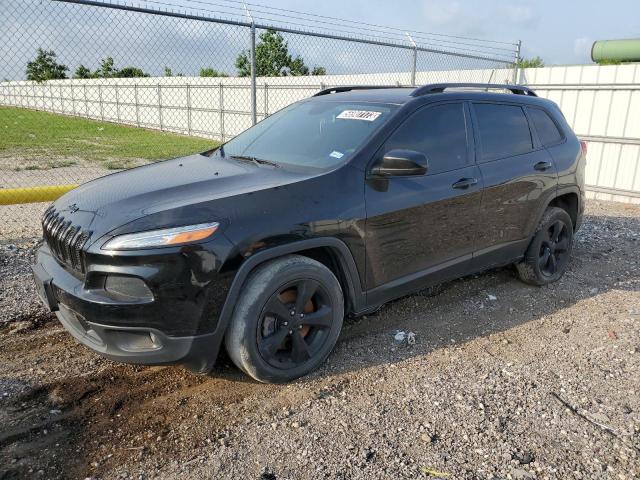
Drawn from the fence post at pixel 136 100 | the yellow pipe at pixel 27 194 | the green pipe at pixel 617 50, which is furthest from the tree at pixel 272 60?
the yellow pipe at pixel 27 194

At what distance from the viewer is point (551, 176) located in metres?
4.71

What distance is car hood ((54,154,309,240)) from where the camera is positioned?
2.77 meters

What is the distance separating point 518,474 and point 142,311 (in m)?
2.00

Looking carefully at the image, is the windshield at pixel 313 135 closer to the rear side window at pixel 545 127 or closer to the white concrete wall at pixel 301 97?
the rear side window at pixel 545 127

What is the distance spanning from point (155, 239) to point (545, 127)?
379 cm

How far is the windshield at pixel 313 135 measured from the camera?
11.6 feet

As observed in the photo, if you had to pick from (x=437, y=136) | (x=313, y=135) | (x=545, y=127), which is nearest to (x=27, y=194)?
(x=313, y=135)

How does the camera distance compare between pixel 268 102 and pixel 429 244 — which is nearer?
pixel 429 244

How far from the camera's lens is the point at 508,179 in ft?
14.0

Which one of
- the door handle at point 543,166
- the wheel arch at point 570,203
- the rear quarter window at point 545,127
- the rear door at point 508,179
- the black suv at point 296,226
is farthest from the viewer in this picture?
the wheel arch at point 570,203

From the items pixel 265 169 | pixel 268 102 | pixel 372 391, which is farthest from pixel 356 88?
pixel 268 102

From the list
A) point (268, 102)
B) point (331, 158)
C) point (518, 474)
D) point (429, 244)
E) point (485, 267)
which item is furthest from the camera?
point (268, 102)

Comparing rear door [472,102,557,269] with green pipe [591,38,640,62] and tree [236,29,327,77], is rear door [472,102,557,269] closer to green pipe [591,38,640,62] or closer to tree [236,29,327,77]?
green pipe [591,38,640,62]

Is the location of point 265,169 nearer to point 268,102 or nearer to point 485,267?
point 485,267
